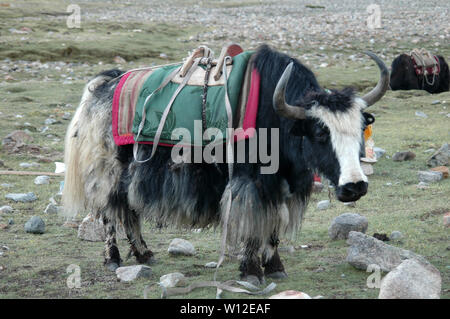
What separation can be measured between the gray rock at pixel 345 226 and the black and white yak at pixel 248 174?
472 mm

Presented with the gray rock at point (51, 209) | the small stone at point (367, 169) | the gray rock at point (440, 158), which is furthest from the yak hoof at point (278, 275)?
the gray rock at point (440, 158)

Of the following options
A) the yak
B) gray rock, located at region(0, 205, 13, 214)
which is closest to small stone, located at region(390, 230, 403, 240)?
gray rock, located at region(0, 205, 13, 214)

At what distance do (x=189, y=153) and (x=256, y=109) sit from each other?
38 centimetres

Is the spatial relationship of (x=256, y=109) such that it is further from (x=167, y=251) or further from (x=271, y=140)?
(x=167, y=251)

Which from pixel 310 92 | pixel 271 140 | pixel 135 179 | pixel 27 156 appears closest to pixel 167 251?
pixel 135 179

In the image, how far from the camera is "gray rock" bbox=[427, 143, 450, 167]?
4801mm

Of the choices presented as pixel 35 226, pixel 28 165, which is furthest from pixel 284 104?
pixel 28 165

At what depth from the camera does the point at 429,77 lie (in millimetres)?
7883

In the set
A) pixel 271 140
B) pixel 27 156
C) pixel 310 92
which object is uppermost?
pixel 310 92

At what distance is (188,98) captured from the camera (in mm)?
3002

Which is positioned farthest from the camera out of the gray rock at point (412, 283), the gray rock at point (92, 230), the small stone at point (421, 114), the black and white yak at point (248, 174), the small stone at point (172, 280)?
the small stone at point (421, 114)

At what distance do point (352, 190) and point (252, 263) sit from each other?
638mm

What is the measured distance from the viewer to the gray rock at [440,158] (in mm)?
4801

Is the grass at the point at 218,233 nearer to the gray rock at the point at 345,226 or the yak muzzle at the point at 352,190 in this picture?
the gray rock at the point at 345,226
